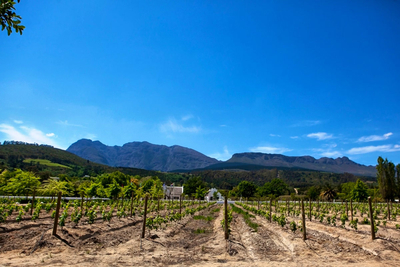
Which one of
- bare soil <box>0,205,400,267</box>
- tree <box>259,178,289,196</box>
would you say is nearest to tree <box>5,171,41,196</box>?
bare soil <box>0,205,400,267</box>

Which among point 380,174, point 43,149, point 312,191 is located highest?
point 43,149

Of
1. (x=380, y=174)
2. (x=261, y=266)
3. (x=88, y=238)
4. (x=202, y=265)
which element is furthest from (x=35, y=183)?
(x=380, y=174)

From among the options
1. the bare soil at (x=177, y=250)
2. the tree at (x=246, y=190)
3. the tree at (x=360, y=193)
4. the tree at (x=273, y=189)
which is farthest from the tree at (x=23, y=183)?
the tree at (x=273, y=189)

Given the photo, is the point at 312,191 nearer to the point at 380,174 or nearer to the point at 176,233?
the point at 380,174

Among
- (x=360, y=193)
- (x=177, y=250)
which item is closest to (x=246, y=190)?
(x=360, y=193)

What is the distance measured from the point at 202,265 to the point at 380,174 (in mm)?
67665

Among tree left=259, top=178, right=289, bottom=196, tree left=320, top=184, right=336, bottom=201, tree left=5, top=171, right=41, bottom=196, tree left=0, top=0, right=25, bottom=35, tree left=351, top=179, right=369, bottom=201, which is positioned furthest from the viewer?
tree left=259, top=178, right=289, bottom=196

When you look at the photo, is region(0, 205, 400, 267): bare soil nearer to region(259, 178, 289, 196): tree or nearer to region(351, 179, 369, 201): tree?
region(351, 179, 369, 201): tree

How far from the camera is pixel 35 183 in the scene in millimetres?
19266

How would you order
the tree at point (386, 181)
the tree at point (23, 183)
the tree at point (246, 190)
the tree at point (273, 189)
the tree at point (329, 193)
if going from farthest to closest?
the tree at point (246, 190) → the tree at point (273, 189) → the tree at point (329, 193) → the tree at point (386, 181) → the tree at point (23, 183)

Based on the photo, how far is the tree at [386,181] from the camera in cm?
5569

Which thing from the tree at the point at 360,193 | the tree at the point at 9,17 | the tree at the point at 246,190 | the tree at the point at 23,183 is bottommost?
the tree at the point at 246,190

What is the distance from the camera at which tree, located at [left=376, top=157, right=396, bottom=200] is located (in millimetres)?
55691

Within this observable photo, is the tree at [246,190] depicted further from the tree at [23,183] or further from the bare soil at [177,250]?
the bare soil at [177,250]
